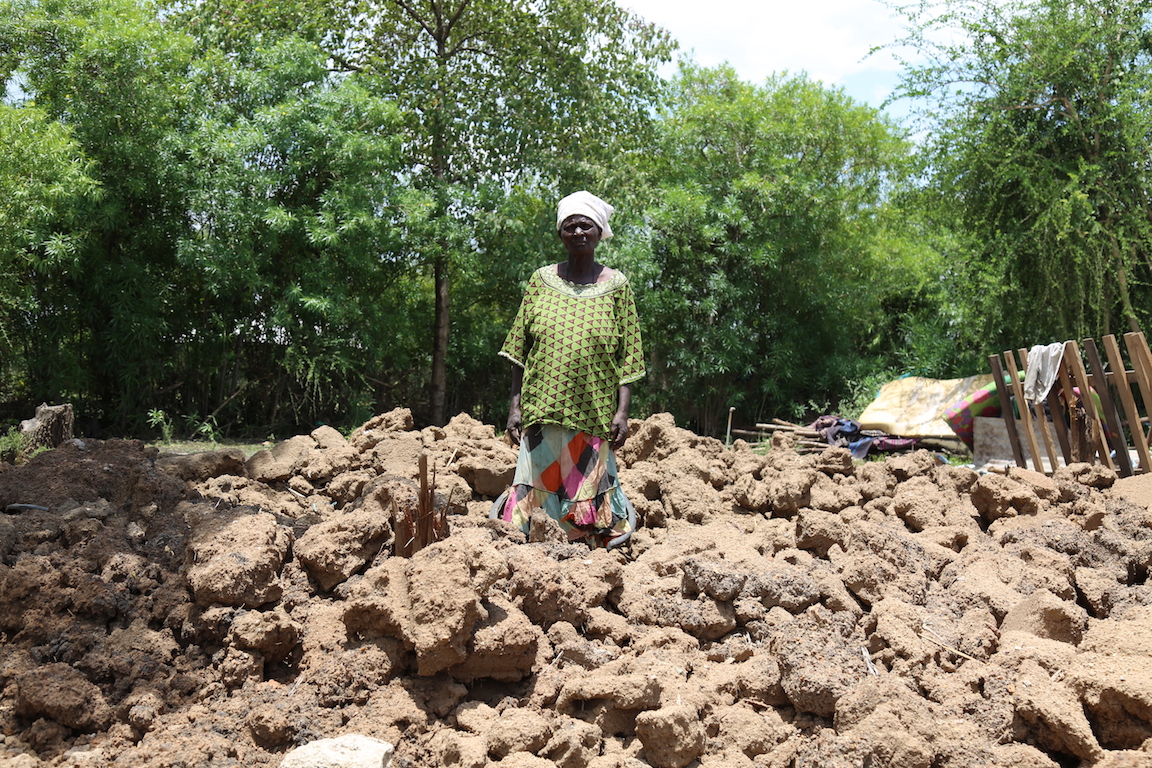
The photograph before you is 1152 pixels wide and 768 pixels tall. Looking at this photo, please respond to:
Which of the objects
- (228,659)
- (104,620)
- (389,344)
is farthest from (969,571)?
(389,344)

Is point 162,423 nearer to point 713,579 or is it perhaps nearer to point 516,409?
point 516,409

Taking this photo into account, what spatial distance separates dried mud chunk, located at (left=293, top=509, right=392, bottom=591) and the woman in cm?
69

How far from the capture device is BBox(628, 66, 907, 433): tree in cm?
1167

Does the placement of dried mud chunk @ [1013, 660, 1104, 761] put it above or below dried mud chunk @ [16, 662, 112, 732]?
below

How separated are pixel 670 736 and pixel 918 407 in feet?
24.5

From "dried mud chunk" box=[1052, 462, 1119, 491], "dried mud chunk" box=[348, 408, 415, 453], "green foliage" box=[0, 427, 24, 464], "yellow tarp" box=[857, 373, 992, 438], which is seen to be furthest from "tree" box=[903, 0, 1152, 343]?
"green foliage" box=[0, 427, 24, 464]

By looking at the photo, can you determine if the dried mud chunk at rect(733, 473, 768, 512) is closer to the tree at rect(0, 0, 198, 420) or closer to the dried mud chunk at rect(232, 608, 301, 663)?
the dried mud chunk at rect(232, 608, 301, 663)

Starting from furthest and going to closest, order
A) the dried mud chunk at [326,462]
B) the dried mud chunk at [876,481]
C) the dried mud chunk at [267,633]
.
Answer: the dried mud chunk at [326,462], the dried mud chunk at [876,481], the dried mud chunk at [267,633]

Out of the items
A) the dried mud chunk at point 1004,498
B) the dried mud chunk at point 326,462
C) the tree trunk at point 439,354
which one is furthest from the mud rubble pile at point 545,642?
the tree trunk at point 439,354

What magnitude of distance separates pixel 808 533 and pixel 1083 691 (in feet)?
4.44

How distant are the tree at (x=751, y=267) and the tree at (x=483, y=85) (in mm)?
1235

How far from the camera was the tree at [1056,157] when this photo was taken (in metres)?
9.32

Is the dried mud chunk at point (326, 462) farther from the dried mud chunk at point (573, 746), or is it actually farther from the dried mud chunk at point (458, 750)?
the dried mud chunk at point (573, 746)

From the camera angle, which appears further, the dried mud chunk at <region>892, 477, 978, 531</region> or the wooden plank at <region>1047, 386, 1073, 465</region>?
the wooden plank at <region>1047, 386, 1073, 465</region>
